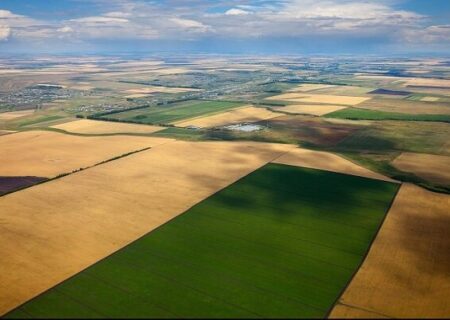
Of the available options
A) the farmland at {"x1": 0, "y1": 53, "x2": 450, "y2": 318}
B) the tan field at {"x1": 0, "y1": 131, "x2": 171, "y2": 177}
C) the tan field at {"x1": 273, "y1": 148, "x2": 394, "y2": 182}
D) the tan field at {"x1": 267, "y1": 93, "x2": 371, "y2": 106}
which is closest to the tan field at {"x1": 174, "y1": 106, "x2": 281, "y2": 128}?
→ the farmland at {"x1": 0, "y1": 53, "x2": 450, "y2": 318}

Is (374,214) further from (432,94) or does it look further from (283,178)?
(432,94)

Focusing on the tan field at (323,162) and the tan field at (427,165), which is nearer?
the tan field at (427,165)

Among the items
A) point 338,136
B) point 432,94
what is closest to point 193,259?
point 338,136

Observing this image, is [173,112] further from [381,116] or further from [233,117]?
[381,116]

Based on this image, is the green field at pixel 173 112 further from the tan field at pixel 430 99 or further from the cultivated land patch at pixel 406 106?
the tan field at pixel 430 99

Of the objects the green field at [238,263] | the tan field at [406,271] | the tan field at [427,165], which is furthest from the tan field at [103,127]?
the tan field at [406,271]

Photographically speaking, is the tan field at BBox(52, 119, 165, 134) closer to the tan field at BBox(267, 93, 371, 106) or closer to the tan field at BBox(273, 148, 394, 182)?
the tan field at BBox(273, 148, 394, 182)
